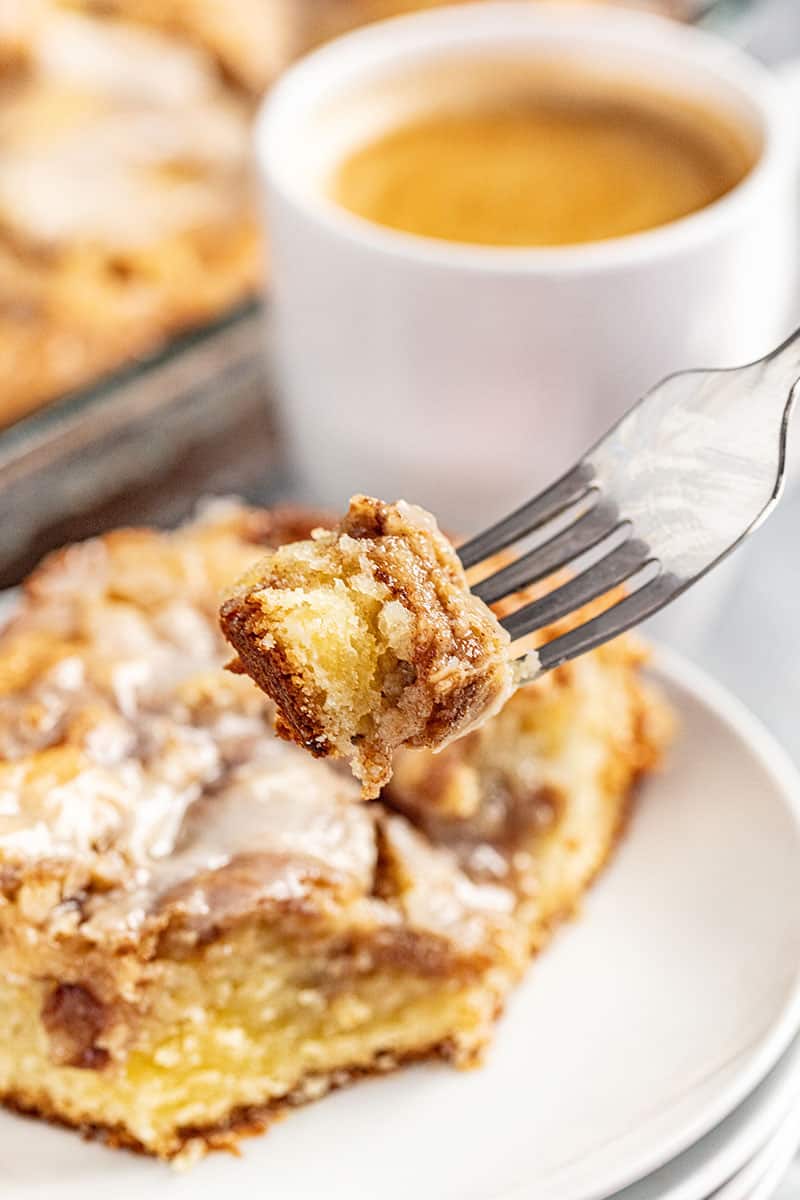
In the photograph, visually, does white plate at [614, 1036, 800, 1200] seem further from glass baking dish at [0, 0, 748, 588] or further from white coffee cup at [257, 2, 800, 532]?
glass baking dish at [0, 0, 748, 588]

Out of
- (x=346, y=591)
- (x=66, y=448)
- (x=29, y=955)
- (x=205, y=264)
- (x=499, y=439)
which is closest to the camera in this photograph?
(x=346, y=591)

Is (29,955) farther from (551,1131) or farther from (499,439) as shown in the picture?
(499,439)

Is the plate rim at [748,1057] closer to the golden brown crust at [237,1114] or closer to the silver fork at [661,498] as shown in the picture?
the golden brown crust at [237,1114]

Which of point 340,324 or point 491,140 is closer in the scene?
point 340,324

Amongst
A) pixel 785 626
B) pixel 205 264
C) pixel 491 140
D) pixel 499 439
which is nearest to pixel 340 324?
pixel 499 439

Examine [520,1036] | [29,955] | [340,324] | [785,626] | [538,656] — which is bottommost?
Answer: [785,626]
